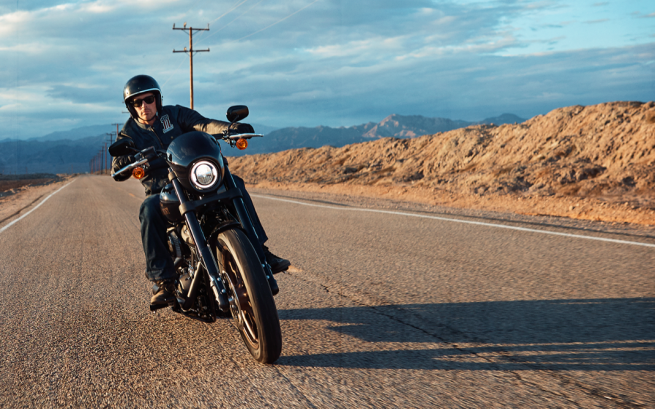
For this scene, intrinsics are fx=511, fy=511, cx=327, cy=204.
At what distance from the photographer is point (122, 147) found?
3.44 m

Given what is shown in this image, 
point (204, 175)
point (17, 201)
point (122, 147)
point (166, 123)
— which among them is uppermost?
point (166, 123)

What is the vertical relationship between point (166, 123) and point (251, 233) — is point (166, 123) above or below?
above

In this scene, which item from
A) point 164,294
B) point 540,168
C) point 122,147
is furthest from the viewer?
point 540,168

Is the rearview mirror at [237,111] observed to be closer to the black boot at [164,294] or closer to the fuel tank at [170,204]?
the fuel tank at [170,204]

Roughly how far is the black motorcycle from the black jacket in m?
0.41

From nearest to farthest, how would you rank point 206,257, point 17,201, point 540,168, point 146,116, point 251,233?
point 206,257 → point 251,233 → point 146,116 → point 540,168 → point 17,201

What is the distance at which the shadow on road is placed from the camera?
3.05m

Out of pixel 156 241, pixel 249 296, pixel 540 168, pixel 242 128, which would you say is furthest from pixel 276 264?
pixel 540 168

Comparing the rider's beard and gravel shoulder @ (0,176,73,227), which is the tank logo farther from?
gravel shoulder @ (0,176,73,227)

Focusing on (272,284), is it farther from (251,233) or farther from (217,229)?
(217,229)

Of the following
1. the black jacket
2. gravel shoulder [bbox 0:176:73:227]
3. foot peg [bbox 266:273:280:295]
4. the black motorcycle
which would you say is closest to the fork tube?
the black motorcycle

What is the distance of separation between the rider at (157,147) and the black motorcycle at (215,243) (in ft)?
0.51

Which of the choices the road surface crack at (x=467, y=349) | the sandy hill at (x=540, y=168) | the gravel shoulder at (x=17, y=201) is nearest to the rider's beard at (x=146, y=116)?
the road surface crack at (x=467, y=349)

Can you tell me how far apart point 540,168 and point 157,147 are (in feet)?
51.5
